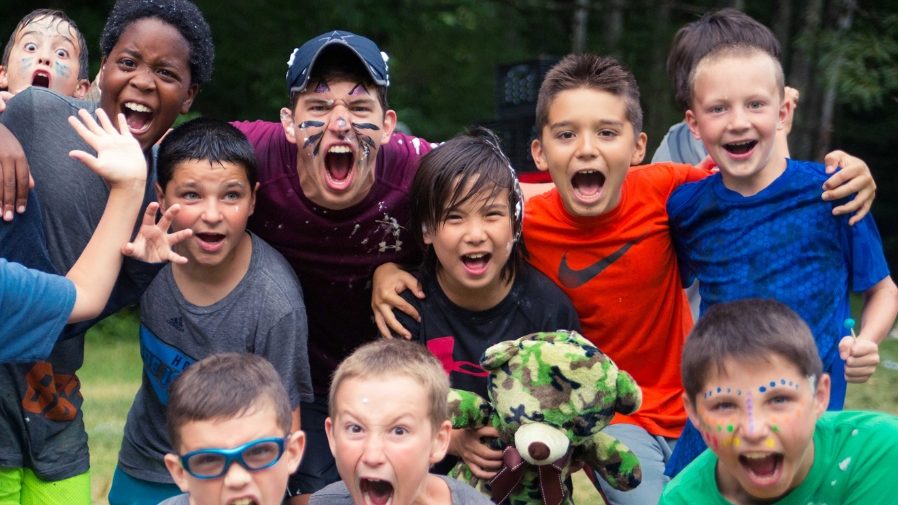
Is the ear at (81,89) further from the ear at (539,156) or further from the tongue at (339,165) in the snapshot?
the ear at (539,156)

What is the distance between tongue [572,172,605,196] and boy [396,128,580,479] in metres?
0.23

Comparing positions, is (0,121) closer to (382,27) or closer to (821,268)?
(821,268)

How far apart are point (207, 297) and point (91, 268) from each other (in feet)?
2.29

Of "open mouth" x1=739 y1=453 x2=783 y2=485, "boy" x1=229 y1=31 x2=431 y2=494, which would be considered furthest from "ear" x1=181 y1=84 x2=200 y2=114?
"open mouth" x1=739 y1=453 x2=783 y2=485

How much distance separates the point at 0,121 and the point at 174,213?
859 mm

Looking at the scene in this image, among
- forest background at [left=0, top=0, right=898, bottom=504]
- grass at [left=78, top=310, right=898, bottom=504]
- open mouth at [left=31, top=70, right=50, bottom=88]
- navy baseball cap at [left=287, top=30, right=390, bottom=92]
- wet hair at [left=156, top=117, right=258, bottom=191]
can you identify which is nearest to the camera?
wet hair at [left=156, top=117, right=258, bottom=191]

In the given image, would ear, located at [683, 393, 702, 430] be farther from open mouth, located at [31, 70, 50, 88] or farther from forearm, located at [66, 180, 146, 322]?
open mouth, located at [31, 70, 50, 88]

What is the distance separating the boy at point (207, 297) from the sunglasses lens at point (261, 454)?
752 millimetres

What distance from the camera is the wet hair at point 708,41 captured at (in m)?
4.32

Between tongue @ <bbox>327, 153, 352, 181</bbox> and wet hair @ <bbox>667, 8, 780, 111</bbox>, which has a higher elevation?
wet hair @ <bbox>667, 8, 780, 111</bbox>

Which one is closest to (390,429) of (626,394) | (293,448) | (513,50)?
(293,448)

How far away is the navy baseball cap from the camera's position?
14.1 feet

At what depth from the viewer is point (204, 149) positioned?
4164 millimetres

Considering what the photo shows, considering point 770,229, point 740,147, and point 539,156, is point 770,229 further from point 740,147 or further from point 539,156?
point 539,156
